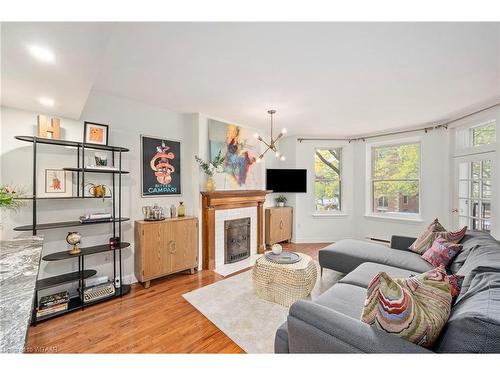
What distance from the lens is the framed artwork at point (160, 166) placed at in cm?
322

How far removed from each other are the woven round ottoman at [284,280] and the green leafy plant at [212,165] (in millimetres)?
1710

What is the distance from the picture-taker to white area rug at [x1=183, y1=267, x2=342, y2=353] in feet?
6.33

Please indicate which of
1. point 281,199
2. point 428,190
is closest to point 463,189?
point 428,190

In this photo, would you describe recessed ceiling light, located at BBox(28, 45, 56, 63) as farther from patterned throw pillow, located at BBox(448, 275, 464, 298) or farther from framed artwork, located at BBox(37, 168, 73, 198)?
patterned throw pillow, located at BBox(448, 275, 464, 298)

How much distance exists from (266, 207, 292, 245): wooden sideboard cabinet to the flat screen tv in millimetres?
466

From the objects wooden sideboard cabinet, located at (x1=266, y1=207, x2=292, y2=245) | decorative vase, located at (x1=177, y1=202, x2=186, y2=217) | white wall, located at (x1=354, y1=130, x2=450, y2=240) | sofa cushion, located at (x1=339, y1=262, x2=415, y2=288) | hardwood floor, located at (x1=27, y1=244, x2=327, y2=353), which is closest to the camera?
hardwood floor, located at (x1=27, y1=244, x2=327, y2=353)

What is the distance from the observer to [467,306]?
41.6 inches

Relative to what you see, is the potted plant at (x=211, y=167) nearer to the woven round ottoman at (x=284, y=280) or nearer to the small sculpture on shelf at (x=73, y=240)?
the woven round ottoman at (x=284, y=280)

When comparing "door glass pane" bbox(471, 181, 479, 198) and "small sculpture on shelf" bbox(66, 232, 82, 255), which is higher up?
"door glass pane" bbox(471, 181, 479, 198)

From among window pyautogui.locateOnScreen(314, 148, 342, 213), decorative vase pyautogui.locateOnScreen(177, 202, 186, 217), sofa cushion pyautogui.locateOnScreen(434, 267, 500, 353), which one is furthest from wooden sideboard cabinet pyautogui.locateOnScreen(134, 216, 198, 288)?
window pyautogui.locateOnScreen(314, 148, 342, 213)

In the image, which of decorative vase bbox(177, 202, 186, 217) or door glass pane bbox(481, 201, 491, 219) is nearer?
door glass pane bbox(481, 201, 491, 219)

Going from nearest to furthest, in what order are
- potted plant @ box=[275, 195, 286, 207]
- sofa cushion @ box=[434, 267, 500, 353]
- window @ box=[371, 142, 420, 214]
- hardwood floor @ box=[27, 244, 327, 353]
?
1. sofa cushion @ box=[434, 267, 500, 353]
2. hardwood floor @ box=[27, 244, 327, 353]
3. window @ box=[371, 142, 420, 214]
4. potted plant @ box=[275, 195, 286, 207]

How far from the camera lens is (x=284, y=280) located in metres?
2.47

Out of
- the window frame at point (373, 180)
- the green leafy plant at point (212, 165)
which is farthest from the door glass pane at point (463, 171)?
the green leafy plant at point (212, 165)
